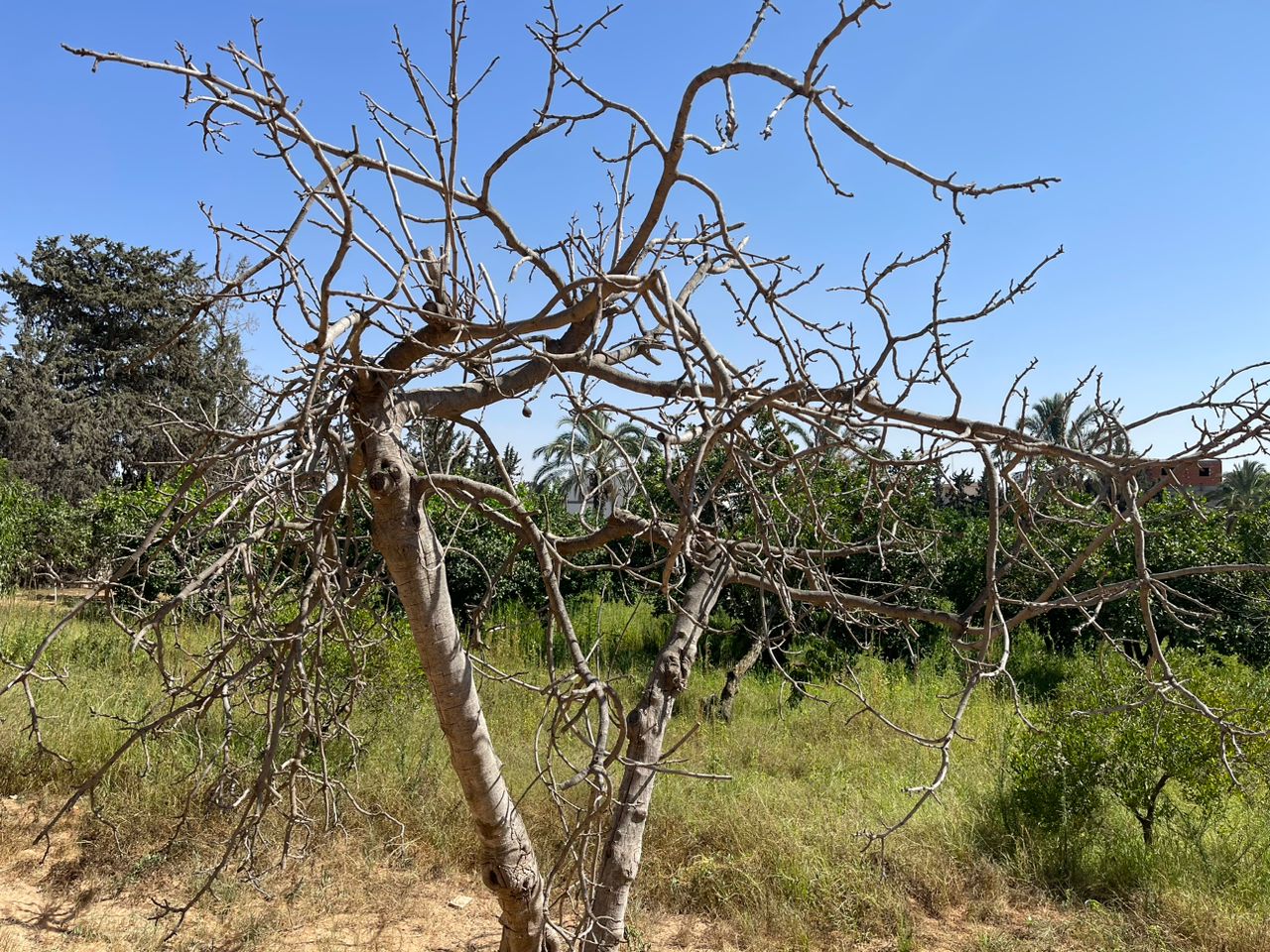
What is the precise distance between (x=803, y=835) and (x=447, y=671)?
123 inches

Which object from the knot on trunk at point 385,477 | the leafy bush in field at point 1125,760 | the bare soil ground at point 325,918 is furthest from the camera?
the leafy bush in field at point 1125,760

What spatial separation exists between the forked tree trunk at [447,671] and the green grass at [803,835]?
3.97 feet

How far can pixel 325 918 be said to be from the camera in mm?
4496

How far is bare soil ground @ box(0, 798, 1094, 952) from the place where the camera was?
13.7 feet

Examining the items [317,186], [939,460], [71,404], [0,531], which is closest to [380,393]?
[317,186]

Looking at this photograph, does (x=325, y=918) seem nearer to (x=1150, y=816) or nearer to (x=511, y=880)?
(x=511, y=880)

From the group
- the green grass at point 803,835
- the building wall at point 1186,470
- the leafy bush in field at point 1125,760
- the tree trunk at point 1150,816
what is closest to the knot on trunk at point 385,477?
the green grass at point 803,835

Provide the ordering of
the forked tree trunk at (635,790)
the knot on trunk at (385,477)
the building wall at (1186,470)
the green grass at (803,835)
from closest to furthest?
the building wall at (1186,470) → the knot on trunk at (385,477) → the forked tree trunk at (635,790) → the green grass at (803,835)

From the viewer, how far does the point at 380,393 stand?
93.0 inches

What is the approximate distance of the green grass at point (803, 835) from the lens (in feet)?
14.2

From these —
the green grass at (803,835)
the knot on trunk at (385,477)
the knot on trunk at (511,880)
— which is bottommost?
the green grass at (803,835)

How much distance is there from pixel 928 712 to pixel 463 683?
5481 millimetres

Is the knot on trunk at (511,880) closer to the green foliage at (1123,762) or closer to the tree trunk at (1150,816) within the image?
the green foliage at (1123,762)

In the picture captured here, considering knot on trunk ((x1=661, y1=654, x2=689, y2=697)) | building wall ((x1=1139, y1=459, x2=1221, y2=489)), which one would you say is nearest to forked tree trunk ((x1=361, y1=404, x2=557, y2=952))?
knot on trunk ((x1=661, y1=654, x2=689, y2=697))
